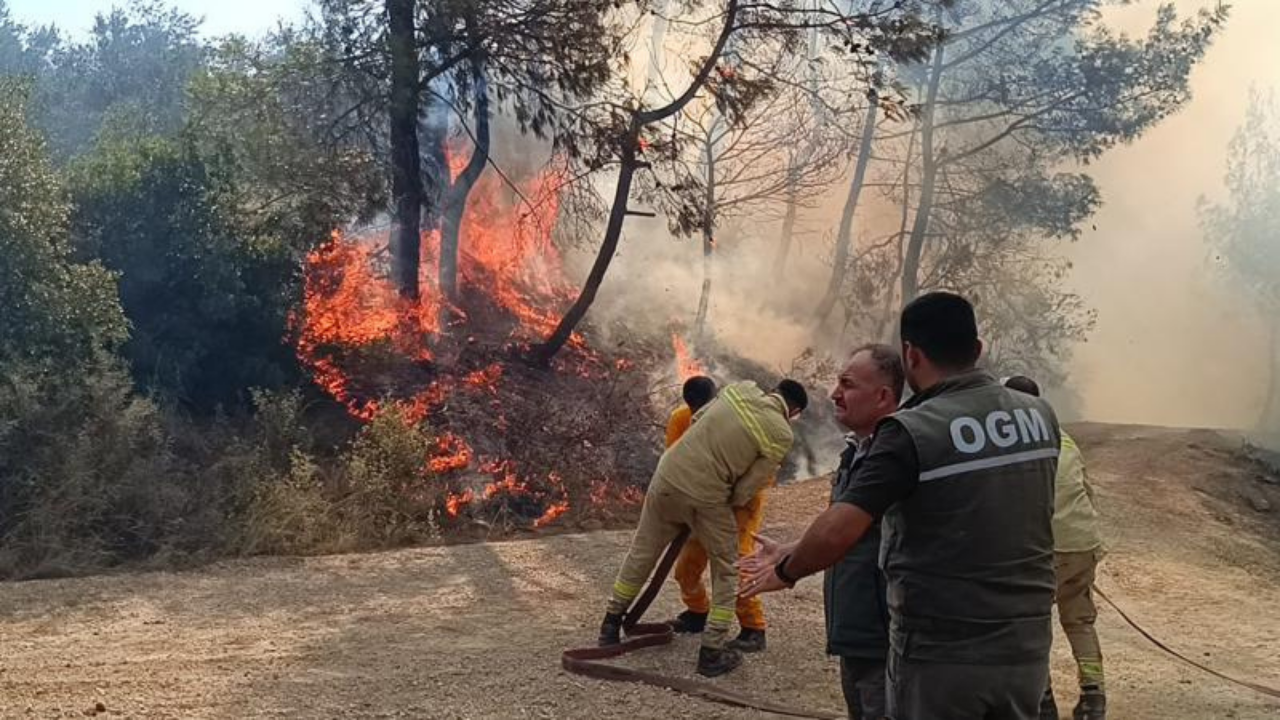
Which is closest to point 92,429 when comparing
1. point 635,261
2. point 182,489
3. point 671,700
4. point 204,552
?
point 182,489

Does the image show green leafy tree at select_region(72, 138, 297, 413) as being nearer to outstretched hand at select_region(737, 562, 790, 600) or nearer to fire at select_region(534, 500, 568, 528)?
fire at select_region(534, 500, 568, 528)

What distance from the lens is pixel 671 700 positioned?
6.23m

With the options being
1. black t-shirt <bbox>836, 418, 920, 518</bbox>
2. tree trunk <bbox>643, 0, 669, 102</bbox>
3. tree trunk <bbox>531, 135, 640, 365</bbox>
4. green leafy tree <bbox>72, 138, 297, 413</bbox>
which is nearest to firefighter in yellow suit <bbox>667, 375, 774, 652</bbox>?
black t-shirt <bbox>836, 418, 920, 518</bbox>

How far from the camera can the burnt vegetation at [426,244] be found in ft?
36.9

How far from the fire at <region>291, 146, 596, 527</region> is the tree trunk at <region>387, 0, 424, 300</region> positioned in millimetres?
279

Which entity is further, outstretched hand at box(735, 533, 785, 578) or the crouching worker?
the crouching worker

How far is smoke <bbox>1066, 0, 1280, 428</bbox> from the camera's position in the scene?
93.5 feet

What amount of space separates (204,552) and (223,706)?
4.52 meters

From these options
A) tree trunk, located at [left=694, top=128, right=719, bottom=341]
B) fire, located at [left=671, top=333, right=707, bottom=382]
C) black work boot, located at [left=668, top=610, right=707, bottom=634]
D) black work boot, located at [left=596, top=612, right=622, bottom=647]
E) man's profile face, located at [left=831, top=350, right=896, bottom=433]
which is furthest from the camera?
tree trunk, located at [left=694, top=128, right=719, bottom=341]

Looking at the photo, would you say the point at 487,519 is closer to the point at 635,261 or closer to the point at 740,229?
the point at 635,261

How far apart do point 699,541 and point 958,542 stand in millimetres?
3818

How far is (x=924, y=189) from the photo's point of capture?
2488 centimetres

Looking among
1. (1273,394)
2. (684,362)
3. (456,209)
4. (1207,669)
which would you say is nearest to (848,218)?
(684,362)

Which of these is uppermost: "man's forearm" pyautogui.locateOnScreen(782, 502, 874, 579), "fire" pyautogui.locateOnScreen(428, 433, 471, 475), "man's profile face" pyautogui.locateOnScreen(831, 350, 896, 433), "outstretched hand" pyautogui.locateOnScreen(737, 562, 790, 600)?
"man's profile face" pyautogui.locateOnScreen(831, 350, 896, 433)
